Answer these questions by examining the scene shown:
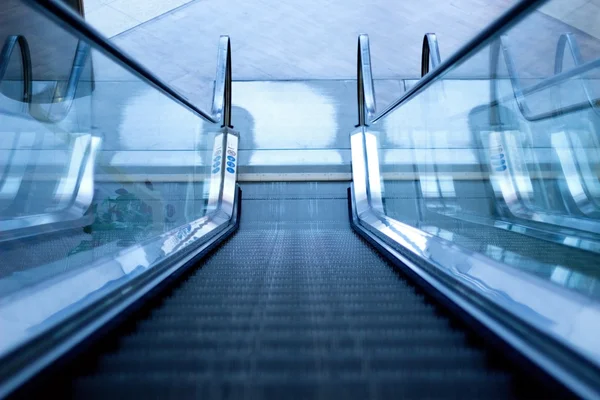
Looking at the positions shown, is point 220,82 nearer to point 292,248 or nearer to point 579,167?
point 292,248

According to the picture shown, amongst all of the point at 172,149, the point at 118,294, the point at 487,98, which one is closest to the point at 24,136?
the point at 172,149

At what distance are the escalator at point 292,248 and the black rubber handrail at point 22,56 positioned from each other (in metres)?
0.06

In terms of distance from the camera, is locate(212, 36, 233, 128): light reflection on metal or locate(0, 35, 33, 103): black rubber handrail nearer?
locate(0, 35, 33, 103): black rubber handrail

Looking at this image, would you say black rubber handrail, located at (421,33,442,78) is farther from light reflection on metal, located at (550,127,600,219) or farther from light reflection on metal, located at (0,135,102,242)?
light reflection on metal, located at (0,135,102,242)

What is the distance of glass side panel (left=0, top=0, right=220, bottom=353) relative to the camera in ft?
9.79

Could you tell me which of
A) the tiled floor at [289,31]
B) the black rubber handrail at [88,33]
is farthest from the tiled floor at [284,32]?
the black rubber handrail at [88,33]

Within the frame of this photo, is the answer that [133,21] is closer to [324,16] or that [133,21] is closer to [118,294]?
[324,16]

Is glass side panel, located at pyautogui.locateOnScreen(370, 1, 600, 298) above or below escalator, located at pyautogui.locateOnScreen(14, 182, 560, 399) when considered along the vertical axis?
above

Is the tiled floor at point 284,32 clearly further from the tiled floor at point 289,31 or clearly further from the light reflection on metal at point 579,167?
the light reflection on metal at point 579,167

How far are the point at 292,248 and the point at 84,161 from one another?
1.75 m

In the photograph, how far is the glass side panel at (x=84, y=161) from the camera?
2.98m

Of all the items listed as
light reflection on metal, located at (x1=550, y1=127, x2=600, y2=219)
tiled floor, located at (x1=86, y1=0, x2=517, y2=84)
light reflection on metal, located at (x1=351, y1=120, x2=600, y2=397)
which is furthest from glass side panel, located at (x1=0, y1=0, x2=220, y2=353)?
tiled floor, located at (x1=86, y1=0, x2=517, y2=84)

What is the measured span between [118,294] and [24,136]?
91.0 inches

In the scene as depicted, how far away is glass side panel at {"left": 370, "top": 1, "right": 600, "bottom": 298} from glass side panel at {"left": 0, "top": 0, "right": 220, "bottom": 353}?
205cm
